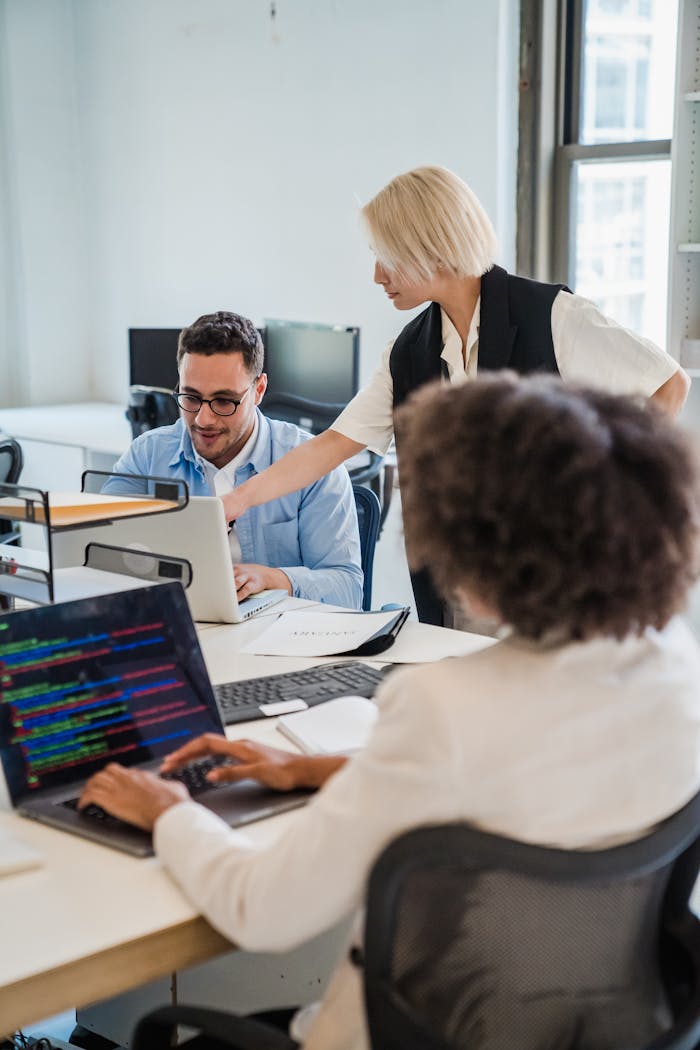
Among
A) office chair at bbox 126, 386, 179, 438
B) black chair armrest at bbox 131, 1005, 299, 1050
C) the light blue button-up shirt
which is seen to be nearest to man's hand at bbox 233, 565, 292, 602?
the light blue button-up shirt

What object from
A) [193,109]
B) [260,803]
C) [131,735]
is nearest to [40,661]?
[131,735]

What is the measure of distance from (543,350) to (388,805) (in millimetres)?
1609

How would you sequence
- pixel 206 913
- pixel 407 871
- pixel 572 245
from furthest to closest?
pixel 572 245 → pixel 206 913 → pixel 407 871

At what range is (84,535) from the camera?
196cm

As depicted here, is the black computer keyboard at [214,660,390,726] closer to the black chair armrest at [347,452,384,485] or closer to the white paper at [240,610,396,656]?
the white paper at [240,610,396,656]

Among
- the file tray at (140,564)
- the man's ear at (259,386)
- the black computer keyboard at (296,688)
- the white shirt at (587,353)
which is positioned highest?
the white shirt at (587,353)

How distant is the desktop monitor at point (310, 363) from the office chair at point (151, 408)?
338 mm

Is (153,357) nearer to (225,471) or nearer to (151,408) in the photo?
(151,408)

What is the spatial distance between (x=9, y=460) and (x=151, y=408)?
986 mm

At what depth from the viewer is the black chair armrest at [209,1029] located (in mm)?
984

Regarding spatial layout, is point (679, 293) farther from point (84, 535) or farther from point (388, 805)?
point (388, 805)

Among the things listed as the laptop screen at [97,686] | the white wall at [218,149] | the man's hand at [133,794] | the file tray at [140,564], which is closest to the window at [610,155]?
the white wall at [218,149]

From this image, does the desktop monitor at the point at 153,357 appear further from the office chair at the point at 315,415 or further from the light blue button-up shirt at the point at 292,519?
the light blue button-up shirt at the point at 292,519

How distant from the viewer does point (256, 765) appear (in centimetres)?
128
